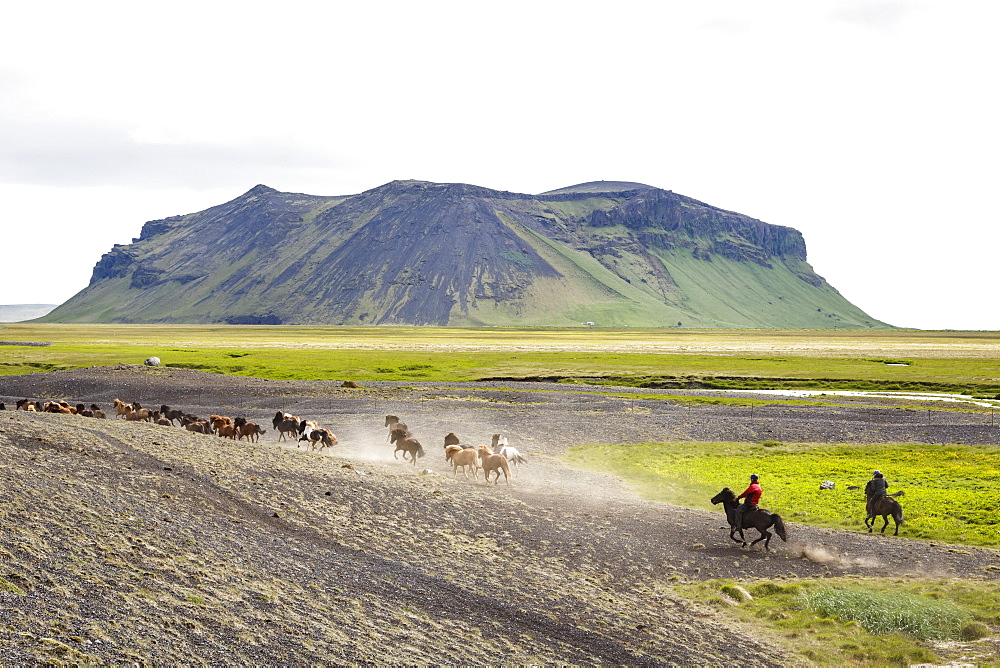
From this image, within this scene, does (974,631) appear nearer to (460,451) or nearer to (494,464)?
(494,464)

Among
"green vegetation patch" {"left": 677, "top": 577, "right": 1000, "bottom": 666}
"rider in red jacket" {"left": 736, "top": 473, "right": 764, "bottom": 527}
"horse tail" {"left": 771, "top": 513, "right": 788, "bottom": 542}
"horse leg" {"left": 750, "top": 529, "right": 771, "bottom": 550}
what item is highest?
"rider in red jacket" {"left": 736, "top": 473, "right": 764, "bottom": 527}

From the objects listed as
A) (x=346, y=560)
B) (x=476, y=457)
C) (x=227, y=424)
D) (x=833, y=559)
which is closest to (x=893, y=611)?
(x=833, y=559)

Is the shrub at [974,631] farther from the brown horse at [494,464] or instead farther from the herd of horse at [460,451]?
the brown horse at [494,464]

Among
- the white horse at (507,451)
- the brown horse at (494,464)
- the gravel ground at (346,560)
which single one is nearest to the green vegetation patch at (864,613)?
the gravel ground at (346,560)

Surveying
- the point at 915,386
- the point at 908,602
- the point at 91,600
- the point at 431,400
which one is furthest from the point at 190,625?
the point at 915,386

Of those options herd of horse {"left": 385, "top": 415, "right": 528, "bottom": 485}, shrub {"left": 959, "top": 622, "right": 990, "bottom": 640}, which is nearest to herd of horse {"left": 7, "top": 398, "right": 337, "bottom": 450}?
herd of horse {"left": 385, "top": 415, "right": 528, "bottom": 485}

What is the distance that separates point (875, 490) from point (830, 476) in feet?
32.6

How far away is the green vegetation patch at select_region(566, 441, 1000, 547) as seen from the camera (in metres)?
26.0

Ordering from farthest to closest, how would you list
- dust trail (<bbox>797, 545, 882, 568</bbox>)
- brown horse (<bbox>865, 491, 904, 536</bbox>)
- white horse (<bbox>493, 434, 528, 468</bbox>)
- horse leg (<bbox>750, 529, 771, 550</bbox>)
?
white horse (<bbox>493, 434, 528, 468</bbox>) → brown horse (<bbox>865, 491, 904, 536</bbox>) → horse leg (<bbox>750, 529, 771, 550</bbox>) → dust trail (<bbox>797, 545, 882, 568</bbox>)

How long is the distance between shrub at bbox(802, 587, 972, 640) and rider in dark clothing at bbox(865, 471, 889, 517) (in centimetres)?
694

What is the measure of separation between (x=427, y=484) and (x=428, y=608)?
1146 centimetres

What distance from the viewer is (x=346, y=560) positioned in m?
17.5

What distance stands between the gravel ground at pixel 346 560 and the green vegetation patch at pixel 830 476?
2.45 m

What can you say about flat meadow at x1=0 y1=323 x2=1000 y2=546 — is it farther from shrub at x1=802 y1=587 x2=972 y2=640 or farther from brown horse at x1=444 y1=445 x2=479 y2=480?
shrub at x1=802 y1=587 x2=972 y2=640
